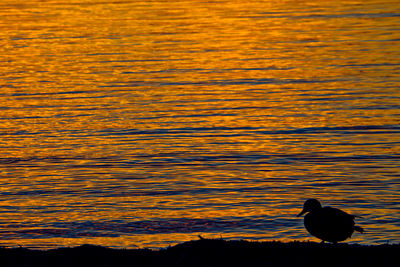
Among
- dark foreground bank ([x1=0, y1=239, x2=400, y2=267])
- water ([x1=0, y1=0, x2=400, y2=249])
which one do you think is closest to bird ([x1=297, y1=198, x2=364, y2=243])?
dark foreground bank ([x1=0, y1=239, x2=400, y2=267])

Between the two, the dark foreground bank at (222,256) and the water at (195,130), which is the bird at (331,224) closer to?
the dark foreground bank at (222,256)

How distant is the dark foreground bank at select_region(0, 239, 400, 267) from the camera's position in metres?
10.3

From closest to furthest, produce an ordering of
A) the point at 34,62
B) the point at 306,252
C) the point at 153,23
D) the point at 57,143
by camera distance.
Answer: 1. the point at 306,252
2. the point at 57,143
3. the point at 34,62
4. the point at 153,23

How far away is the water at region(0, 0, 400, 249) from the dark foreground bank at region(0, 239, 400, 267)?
10.8ft

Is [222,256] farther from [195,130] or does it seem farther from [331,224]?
[195,130]

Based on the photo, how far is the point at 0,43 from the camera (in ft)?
121

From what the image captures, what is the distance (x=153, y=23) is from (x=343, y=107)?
18.9m

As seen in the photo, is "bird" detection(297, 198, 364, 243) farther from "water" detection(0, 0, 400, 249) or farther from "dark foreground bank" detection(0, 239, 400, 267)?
"water" detection(0, 0, 400, 249)

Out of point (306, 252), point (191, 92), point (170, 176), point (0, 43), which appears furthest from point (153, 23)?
point (306, 252)

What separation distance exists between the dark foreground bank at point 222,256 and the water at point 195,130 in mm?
3301

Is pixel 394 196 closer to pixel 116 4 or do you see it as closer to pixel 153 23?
pixel 153 23

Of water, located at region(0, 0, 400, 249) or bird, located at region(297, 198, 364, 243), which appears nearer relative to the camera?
bird, located at region(297, 198, 364, 243)

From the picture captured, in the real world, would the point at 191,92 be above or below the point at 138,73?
below

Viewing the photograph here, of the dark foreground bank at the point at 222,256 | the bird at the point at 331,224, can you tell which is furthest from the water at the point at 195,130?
the dark foreground bank at the point at 222,256
